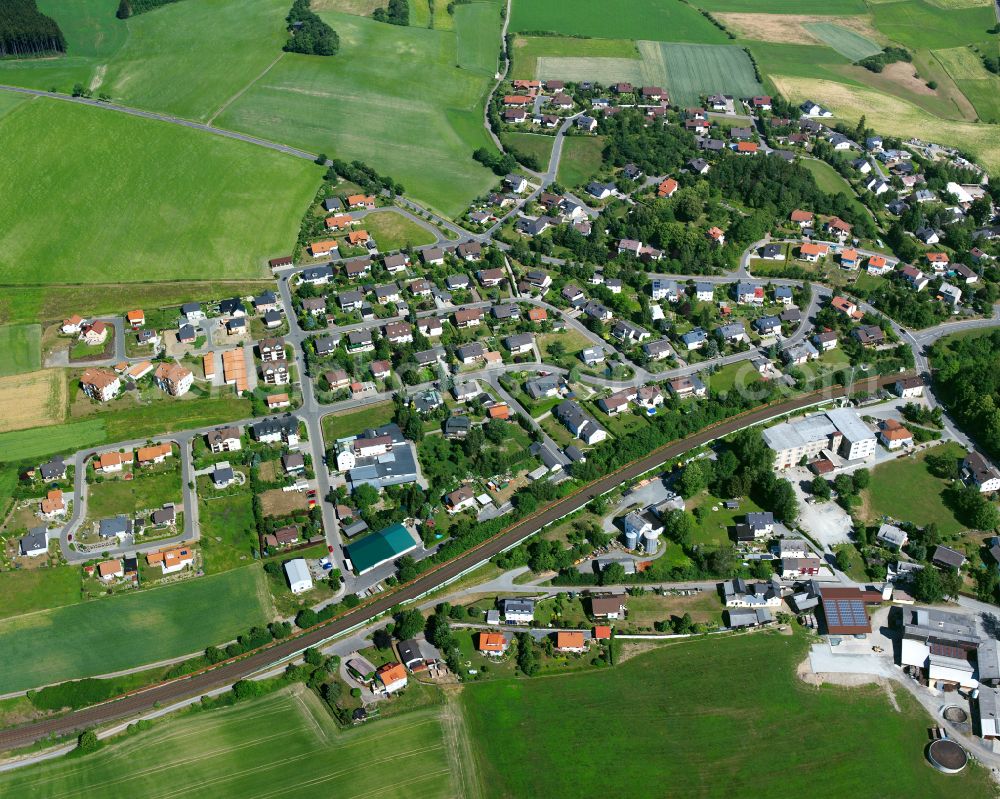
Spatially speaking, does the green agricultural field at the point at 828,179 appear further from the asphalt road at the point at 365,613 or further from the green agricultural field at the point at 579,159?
the asphalt road at the point at 365,613

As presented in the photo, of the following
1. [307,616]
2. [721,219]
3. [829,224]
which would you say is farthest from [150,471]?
[829,224]

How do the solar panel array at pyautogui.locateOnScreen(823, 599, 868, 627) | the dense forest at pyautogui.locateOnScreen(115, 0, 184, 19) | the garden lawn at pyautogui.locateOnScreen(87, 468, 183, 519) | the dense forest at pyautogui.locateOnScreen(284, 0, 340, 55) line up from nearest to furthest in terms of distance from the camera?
the solar panel array at pyautogui.locateOnScreen(823, 599, 868, 627) → the garden lawn at pyautogui.locateOnScreen(87, 468, 183, 519) → the dense forest at pyautogui.locateOnScreen(284, 0, 340, 55) → the dense forest at pyautogui.locateOnScreen(115, 0, 184, 19)

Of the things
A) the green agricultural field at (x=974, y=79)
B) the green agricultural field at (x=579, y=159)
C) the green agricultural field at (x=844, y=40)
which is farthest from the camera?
the green agricultural field at (x=844, y=40)

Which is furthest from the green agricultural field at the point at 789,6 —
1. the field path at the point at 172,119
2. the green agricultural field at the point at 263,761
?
the green agricultural field at the point at 263,761

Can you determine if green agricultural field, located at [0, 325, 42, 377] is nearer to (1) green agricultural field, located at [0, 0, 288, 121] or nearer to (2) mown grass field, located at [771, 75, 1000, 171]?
(1) green agricultural field, located at [0, 0, 288, 121]

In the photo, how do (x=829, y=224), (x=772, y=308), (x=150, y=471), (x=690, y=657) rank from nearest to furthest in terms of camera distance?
1. (x=690, y=657)
2. (x=150, y=471)
3. (x=772, y=308)
4. (x=829, y=224)

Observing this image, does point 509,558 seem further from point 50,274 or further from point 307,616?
point 50,274

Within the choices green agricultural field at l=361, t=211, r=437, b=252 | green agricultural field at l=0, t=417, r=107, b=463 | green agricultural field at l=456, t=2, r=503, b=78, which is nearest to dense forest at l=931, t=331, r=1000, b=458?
green agricultural field at l=361, t=211, r=437, b=252
